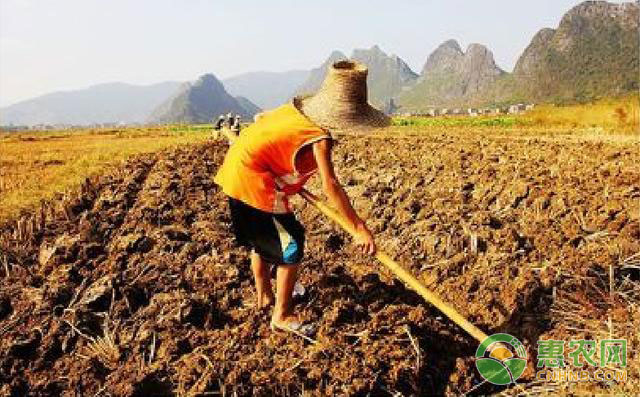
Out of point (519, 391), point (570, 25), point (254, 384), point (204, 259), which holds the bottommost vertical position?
point (519, 391)

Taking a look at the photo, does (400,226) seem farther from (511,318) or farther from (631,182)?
(631,182)

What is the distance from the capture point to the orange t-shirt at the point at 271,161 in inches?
121

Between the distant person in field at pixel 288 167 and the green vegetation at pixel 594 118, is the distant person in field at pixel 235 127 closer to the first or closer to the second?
the distant person in field at pixel 288 167

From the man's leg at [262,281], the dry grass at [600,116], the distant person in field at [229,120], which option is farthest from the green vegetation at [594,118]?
the man's leg at [262,281]

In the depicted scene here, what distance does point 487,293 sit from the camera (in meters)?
4.02

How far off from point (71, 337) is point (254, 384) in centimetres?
111

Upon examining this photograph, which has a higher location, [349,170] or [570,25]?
[570,25]

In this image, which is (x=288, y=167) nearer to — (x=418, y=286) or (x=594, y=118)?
(x=418, y=286)

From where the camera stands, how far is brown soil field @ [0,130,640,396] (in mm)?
3074

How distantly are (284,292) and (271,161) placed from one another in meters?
0.70

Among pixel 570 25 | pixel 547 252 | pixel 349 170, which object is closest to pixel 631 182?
pixel 547 252

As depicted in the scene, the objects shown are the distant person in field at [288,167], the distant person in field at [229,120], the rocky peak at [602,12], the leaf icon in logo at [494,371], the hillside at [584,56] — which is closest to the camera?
the distant person in field at [288,167]

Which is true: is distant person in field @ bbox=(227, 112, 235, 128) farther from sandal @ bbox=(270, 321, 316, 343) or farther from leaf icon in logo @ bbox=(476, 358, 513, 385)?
leaf icon in logo @ bbox=(476, 358, 513, 385)

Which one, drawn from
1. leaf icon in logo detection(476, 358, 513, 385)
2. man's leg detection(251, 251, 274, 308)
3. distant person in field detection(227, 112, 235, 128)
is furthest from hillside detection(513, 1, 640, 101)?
man's leg detection(251, 251, 274, 308)
